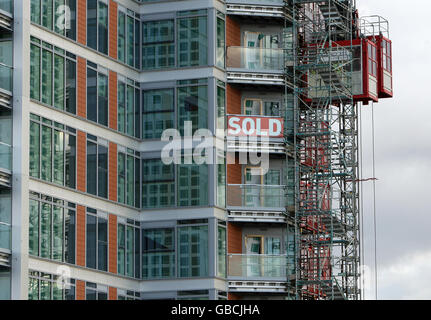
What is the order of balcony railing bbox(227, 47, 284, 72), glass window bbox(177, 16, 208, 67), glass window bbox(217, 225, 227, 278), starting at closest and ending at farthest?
glass window bbox(217, 225, 227, 278) → glass window bbox(177, 16, 208, 67) → balcony railing bbox(227, 47, 284, 72)

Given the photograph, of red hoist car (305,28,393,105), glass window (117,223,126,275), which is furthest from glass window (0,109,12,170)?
red hoist car (305,28,393,105)

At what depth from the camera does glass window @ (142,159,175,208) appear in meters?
61.3

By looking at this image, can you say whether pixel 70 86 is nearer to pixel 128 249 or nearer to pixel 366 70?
pixel 128 249

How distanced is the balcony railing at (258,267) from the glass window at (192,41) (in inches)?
369

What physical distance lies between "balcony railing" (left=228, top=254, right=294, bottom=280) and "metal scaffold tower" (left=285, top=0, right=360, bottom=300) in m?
0.88

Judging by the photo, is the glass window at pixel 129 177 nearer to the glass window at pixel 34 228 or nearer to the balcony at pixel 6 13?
the glass window at pixel 34 228

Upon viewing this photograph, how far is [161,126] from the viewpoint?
62031 mm

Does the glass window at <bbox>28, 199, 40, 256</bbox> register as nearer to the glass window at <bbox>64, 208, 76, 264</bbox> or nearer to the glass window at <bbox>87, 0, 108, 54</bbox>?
the glass window at <bbox>64, 208, 76, 264</bbox>

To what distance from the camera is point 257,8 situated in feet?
212

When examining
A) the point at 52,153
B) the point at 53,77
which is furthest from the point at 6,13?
the point at 52,153

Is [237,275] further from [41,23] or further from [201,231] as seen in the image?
[41,23]

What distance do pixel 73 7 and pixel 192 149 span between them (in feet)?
28.8

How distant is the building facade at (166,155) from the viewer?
177ft

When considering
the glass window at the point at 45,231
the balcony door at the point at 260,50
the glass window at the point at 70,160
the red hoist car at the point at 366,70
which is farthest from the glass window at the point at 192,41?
the glass window at the point at 45,231
